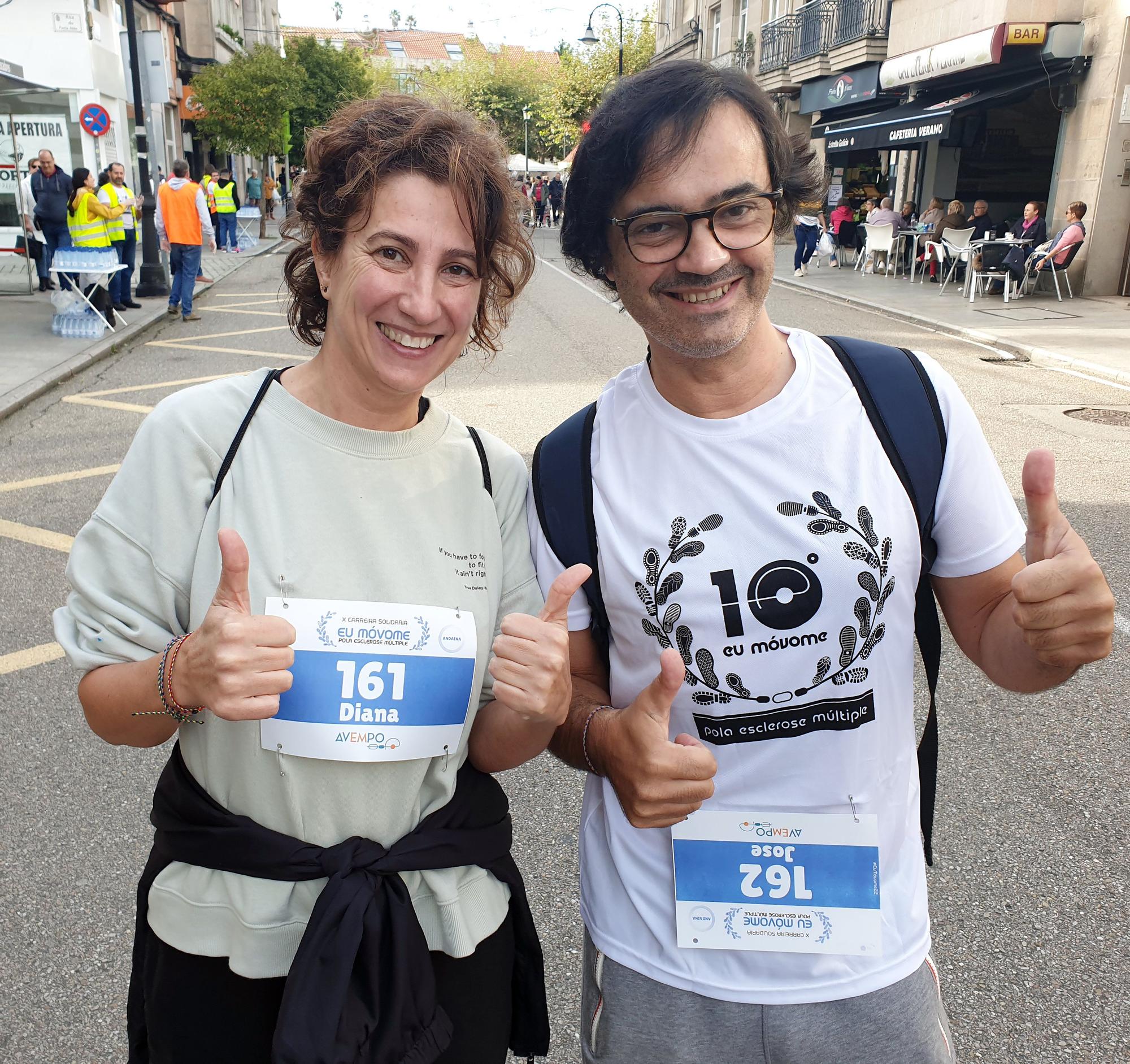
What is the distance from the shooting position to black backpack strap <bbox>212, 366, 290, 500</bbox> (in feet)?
5.24

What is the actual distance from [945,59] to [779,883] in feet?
71.8

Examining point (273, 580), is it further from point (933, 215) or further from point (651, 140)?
point (933, 215)

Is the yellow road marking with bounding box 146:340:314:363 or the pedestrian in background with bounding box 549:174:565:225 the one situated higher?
the pedestrian in background with bounding box 549:174:565:225

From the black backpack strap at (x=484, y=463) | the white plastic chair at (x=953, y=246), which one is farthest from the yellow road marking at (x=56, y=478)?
the white plastic chair at (x=953, y=246)

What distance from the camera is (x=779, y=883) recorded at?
1.65 metres

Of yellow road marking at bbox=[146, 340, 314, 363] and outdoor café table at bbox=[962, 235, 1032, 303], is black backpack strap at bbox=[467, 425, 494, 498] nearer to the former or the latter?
yellow road marking at bbox=[146, 340, 314, 363]

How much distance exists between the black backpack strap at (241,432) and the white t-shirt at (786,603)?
578 mm

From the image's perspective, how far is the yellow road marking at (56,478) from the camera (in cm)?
684

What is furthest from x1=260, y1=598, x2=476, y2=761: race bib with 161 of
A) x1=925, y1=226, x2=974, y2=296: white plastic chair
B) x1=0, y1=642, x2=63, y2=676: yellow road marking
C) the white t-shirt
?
x1=925, y1=226, x2=974, y2=296: white plastic chair

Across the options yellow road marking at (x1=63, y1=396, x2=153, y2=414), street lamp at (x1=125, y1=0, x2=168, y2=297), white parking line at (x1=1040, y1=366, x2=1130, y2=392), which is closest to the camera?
yellow road marking at (x1=63, y1=396, x2=153, y2=414)

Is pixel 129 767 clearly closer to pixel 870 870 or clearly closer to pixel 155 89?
pixel 870 870

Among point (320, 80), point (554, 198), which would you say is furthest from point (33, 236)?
point (320, 80)

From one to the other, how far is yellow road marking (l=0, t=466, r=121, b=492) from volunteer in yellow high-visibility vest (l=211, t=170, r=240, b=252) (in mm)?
20482

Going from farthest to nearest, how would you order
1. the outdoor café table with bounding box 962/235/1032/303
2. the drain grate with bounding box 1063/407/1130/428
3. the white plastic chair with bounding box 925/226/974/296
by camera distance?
the white plastic chair with bounding box 925/226/974/296 → the outdoor café table with bounding box 962/235/1032/303 → the drain grate with bounding box 1063/407/1130/428
